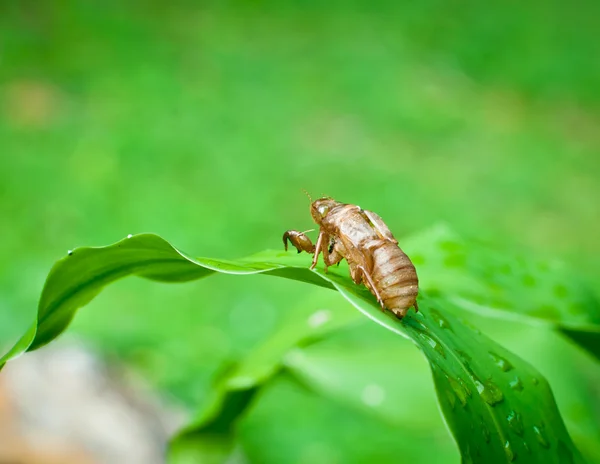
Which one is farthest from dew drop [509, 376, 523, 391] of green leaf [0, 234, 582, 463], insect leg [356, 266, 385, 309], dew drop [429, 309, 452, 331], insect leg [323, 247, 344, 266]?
insect leg [323, 247, 344, 266]

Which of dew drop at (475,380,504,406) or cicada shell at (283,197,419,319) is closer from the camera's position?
dew drop at (475,380,504,406)

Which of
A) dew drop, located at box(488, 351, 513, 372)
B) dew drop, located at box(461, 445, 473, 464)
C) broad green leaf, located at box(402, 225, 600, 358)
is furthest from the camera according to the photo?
broad green leaf, located at box(402, 225, 600, 358)

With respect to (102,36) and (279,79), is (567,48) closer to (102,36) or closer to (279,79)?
(279,79)

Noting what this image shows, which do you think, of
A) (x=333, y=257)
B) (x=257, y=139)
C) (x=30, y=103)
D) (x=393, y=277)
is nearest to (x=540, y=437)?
(x=393, y=277)

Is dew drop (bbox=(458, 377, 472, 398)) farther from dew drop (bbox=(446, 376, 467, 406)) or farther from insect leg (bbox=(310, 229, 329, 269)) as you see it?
insect leg (bbox=(310, 229, 329, 269))

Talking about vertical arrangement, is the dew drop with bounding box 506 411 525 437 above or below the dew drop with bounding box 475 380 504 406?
below

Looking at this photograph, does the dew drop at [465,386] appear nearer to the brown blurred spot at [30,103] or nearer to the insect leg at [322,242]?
the insect leg at [322,242]

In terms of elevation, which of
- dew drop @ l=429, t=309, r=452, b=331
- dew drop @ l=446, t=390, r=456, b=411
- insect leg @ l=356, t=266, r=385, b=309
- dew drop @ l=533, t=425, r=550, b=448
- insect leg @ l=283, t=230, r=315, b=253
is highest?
insect leg @ l=283, t=230, r=315, b=253
